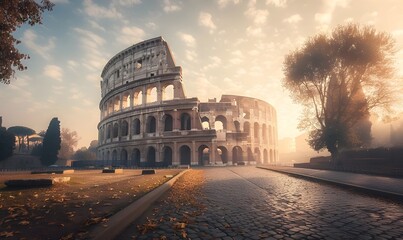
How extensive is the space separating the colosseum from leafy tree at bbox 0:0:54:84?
21.9 m

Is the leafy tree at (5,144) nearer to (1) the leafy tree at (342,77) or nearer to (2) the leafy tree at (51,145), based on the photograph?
(2) the leafy tree at (51,145)

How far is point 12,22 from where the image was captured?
8.95 metres

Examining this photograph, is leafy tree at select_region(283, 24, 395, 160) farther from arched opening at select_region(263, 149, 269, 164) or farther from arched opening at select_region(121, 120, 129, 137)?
arched opening at select_region(121, 120, 129, 137)

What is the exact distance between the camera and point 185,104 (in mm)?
31469

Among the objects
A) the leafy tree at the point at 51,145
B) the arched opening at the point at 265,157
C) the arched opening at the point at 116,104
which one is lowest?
the arched opening at the point at 265,157

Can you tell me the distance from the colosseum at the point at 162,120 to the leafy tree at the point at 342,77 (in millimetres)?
13239

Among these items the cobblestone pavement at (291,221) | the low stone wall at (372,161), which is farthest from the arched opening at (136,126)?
the cobblestone pavement at (291,221)

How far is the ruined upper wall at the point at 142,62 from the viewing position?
110 ft

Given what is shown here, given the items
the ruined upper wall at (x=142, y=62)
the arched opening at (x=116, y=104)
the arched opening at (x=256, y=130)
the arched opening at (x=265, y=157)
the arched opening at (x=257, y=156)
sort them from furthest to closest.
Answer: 1. the arched opening at (x=265, y=157)
2. the arched opening at (x=256, y=130)
3. the arched opening at (x=257, y=156)
4. the arched opening at (x=116, y=104)
5. the ruined upper wall at (x=142, y=62)

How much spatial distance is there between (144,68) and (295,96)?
21306mm

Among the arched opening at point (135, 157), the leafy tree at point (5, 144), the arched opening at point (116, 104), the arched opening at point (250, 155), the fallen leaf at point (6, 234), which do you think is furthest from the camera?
the arched opening at point (116, 104)

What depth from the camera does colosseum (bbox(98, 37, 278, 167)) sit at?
3161 centimetres

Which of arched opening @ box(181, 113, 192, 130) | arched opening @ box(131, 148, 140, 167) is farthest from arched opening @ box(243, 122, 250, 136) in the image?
arched opening @ box(131, 148, 140, 167)

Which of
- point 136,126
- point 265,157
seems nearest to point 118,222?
point 136,126
